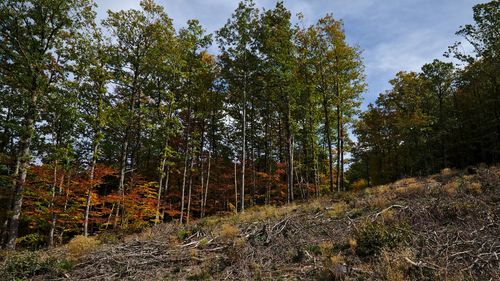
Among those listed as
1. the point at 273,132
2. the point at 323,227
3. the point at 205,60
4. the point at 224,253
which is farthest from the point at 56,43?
the point at 273,132

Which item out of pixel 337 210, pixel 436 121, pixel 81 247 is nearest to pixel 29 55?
pixel 81 247

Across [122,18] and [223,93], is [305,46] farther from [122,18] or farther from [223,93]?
[122,18]

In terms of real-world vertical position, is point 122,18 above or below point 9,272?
above

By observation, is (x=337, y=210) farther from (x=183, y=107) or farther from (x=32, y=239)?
(x=32, y=239)

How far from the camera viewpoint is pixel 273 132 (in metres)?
30.7

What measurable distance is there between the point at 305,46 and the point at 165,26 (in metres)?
9.83

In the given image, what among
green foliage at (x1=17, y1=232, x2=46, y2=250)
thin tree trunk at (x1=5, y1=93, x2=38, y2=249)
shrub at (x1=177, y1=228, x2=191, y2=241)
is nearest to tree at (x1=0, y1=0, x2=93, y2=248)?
thin tree trunk at (x1=5, y1=93, x2=38, y2=249)

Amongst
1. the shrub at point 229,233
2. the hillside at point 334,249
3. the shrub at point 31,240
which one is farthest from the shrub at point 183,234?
the shrub at point 31,240

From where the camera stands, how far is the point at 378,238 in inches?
283

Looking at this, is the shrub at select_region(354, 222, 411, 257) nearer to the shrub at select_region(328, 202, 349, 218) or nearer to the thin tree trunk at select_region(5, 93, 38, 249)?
the shrub at select_region(328, 202, 349, 218)

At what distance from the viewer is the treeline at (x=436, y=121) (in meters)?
26.8

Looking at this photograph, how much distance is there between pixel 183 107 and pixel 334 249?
15.6 metres

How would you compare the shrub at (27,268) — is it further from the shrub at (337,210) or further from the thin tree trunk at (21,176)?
the shrub at (337,210)

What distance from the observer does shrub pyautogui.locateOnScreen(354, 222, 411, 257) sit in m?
7.01
